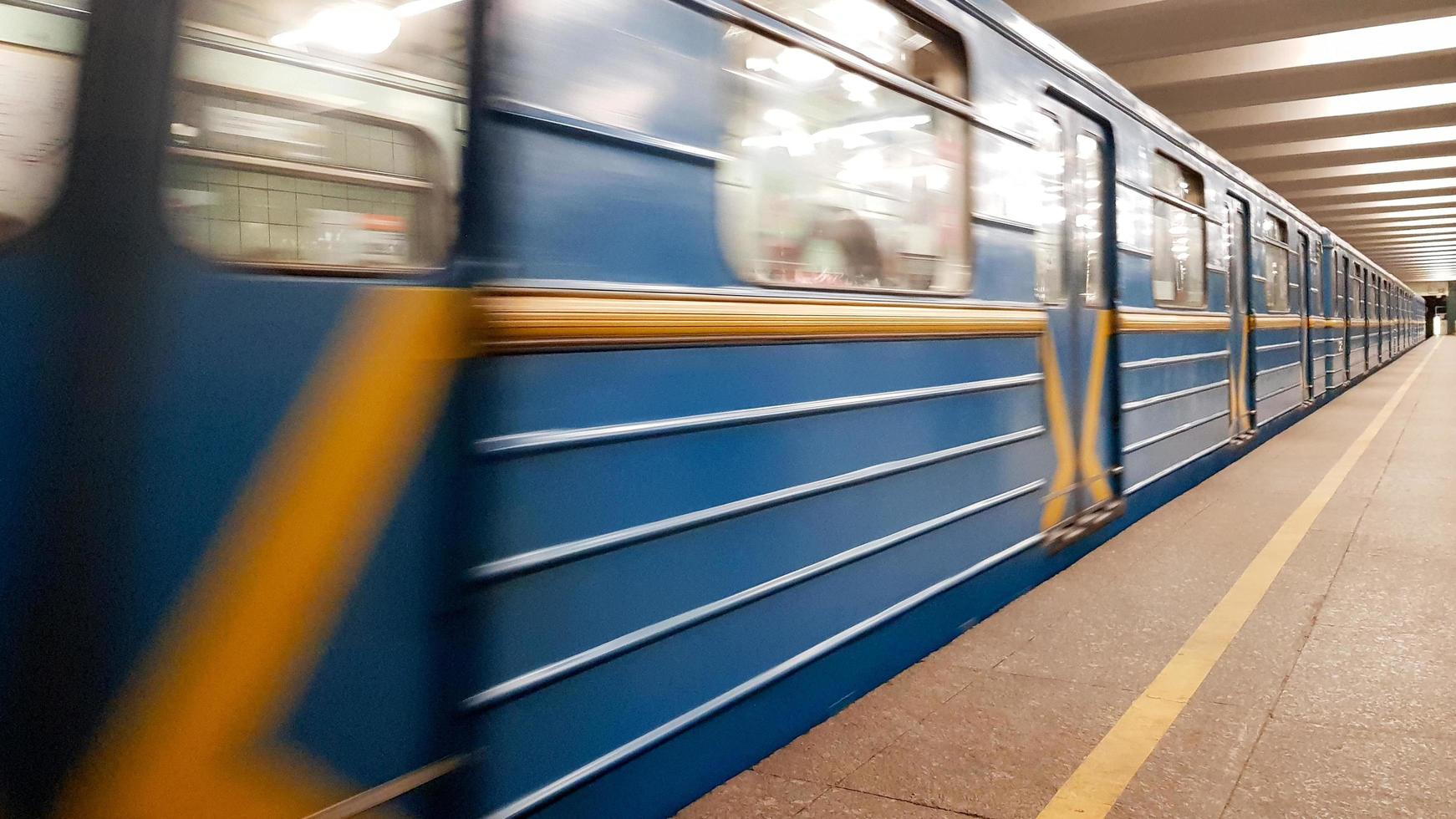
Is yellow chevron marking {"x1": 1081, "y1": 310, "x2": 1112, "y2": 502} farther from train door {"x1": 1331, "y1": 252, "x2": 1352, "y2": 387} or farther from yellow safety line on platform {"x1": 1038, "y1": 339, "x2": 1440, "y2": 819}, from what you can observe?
train door {"x1": 1331, "y1": 252, "x2": 1352, "y2": 387}

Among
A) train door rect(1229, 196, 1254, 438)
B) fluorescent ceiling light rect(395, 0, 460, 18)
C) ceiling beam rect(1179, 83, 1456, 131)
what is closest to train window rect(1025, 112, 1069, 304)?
Answer: fluorescent ceiling light rect(395, 0, 460, 18)

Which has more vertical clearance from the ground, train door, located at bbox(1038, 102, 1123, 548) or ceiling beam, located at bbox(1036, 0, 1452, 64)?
ceiling beam, located at bbox(1036, 0, 1452, 64)

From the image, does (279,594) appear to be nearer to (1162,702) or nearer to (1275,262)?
(1162,702)

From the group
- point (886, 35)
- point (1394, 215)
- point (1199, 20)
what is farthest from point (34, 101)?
point (1394, 215)

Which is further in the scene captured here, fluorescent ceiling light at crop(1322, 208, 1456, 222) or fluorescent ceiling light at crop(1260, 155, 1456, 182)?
fluorescent ceiling light at crop(1322, 208, 1456, 222)

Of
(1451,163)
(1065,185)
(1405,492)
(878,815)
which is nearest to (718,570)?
(878,815)

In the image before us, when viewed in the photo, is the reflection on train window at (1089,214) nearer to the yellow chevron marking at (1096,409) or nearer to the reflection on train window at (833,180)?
the yellow chevron marking at (1096,409)

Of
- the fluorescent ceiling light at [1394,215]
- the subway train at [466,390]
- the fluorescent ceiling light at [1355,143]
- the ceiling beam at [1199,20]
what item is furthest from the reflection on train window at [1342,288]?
the fluorescent ceiling light at [1394,215]

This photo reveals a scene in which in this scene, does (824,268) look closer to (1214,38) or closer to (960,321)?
(960,321)

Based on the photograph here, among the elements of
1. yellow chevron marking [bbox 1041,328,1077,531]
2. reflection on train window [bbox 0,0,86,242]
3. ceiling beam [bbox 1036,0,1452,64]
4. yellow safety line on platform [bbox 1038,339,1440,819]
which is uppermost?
ceiling beam [bbox 1036,0,1452,64]

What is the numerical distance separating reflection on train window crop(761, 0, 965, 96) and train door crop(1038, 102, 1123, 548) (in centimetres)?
93

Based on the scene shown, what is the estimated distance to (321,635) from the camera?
4.77 ft

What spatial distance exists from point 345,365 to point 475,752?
2.25 ft

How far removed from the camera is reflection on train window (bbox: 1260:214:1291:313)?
8133mm
